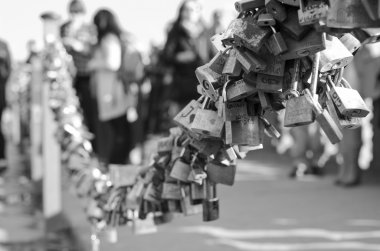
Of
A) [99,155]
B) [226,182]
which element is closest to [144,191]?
[226,182]

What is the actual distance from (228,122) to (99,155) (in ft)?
18.1

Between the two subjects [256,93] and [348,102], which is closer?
[348,102]

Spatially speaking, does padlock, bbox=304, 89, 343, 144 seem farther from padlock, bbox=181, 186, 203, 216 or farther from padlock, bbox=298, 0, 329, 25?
padlock, bbox=181, 186, 203, 216

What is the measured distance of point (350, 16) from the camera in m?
1.07

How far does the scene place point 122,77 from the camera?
6.66 meters

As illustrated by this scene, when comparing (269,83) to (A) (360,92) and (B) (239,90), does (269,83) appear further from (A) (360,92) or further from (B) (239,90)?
(A) (360,92)

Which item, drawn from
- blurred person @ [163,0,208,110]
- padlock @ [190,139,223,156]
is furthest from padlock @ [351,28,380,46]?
blurred person @ [163,0,208,110]

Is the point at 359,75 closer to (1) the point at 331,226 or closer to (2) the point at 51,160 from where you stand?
(1) the point at 331,226

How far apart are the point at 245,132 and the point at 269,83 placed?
0.14 m

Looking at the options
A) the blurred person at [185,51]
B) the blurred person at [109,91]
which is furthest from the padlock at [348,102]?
the blurred person at [185,51]

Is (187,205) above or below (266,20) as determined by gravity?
below

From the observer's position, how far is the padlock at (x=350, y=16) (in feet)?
3.49

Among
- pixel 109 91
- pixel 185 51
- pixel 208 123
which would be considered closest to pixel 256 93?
pixel 208 123

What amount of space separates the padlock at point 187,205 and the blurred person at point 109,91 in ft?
15.9
